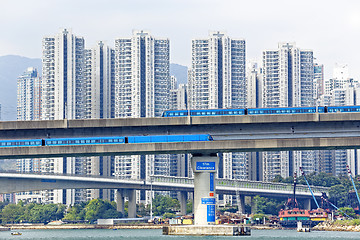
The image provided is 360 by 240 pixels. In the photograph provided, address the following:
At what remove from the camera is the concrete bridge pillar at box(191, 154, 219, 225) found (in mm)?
96000

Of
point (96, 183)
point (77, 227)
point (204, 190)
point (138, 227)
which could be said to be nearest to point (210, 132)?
point (204, 190)

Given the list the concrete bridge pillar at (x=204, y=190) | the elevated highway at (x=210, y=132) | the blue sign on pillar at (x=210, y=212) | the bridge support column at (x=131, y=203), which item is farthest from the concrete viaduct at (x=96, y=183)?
the blue sign on pillar at (x=210, y=212)

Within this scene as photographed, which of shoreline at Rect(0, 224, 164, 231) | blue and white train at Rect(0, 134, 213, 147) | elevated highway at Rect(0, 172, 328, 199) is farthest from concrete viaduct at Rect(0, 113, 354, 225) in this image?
shoreline at Rect(0, 224, 164, 231)

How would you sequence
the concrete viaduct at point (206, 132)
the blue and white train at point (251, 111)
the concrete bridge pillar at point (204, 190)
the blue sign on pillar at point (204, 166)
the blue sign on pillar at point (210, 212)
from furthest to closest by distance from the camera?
the blue and white train at point (251, 111) < the blue sign on pillar at point (204, 166) < the concrete bridge pillar at point (204, 190) < the blue sign on pillar at point (210, 212) < the concrete viaduct at point (206, 132)

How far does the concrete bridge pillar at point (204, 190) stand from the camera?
3780 inches

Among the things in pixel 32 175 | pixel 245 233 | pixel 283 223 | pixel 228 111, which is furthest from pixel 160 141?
pixel 283 223

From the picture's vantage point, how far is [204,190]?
9631 cm

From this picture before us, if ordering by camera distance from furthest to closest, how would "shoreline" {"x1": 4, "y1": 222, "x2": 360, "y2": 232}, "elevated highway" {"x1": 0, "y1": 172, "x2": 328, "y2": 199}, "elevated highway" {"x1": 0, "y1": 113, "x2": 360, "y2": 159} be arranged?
"shoreline" {"x1": 4, "y1": 222, "x2": 360, "y2": 232} → "elevated highway" {"x1": 0, "y1": 172, "x2": 328, "y2": 199} → "elevated highway" {"x1": 0, "y1": 113, "x2": 360, "y2": 159}

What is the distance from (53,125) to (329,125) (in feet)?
114

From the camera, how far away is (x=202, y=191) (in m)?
96.2

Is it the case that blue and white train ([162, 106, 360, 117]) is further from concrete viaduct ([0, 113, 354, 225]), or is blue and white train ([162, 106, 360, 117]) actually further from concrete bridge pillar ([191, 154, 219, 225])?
concrete bridge pillar ([191, 154, 219, 225])

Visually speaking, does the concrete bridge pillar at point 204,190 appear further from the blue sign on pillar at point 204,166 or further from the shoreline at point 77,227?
the shoreline at point 77,227

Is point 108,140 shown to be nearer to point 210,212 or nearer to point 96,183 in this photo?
point 210,212

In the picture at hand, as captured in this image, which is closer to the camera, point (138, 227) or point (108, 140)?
point (108, 140)
